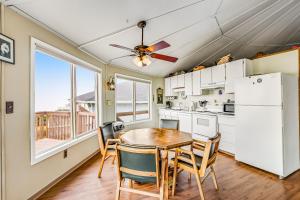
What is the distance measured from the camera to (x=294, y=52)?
113 inches

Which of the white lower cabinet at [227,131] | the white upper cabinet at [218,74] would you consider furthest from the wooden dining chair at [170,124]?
the white upper cabinet at [218,74]

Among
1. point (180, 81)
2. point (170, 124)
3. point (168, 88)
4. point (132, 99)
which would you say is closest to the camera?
point (170, 124)

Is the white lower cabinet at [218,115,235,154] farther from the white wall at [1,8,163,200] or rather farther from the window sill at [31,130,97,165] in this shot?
the white wall at [1,8,163,200]

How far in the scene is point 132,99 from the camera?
526cm

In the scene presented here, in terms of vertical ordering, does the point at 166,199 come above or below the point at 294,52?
below

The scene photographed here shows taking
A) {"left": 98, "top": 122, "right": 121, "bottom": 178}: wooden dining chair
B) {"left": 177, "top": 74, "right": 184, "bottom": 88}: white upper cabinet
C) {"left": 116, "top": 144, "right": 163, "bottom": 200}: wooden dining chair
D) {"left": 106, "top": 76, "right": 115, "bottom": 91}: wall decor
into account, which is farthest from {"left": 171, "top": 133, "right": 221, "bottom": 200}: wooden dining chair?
{"left": 177, "top": 74, "right": 184, "bottom": 88}: white upper cabinet

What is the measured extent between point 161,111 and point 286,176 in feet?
12.8

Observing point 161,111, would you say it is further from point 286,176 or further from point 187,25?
point 286,176

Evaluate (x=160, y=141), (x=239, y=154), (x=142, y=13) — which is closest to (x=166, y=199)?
(x=160, y=141)

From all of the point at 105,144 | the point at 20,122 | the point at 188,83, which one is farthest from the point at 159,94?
the point at 20,122

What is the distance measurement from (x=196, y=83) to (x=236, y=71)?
4.35 ft

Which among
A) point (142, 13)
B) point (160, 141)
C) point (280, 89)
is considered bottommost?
point (160, 141)

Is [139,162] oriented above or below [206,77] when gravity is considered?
below

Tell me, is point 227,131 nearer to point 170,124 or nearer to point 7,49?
point 170,124
